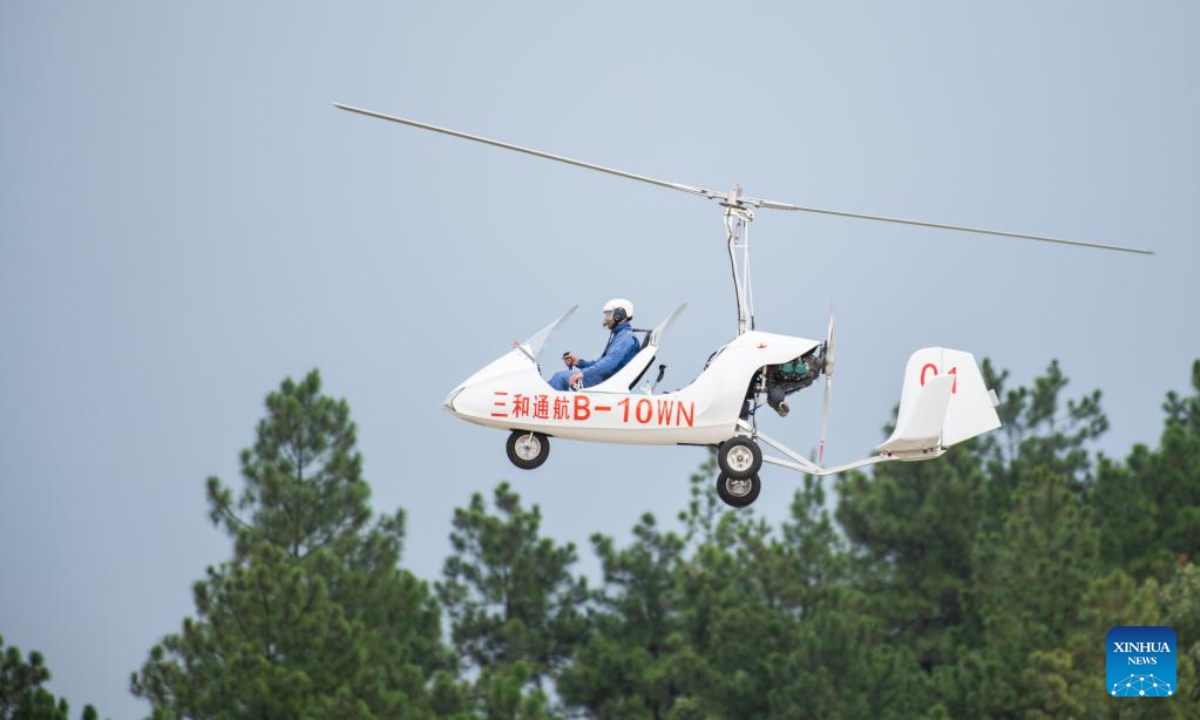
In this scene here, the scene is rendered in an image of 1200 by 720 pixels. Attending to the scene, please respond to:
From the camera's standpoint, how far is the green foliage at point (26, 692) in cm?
4447

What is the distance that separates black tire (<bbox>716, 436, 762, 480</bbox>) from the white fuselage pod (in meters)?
0.13

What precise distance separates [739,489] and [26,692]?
23.8 metres

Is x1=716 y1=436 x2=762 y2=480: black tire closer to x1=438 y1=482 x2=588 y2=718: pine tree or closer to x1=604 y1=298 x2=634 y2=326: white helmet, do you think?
x1=604 y1=298 x2=634 y2=326: white helmet

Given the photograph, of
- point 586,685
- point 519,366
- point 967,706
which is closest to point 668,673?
point 586,685

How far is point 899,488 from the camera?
6278 centimetres

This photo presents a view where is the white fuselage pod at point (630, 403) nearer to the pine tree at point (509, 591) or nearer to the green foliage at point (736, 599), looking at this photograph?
the green foliage at point (736, 599)

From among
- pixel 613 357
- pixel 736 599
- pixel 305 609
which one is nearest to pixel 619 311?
pixel 613 357

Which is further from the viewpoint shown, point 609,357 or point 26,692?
point 26,692

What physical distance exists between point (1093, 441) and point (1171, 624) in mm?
17329

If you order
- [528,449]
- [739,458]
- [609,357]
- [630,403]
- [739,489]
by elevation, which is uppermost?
[609,357]

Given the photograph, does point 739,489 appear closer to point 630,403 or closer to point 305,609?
point 630,403

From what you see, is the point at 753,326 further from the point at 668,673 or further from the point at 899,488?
the point at 899,488

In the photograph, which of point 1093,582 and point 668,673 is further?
point 668,673

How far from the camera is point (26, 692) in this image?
45000 mm
